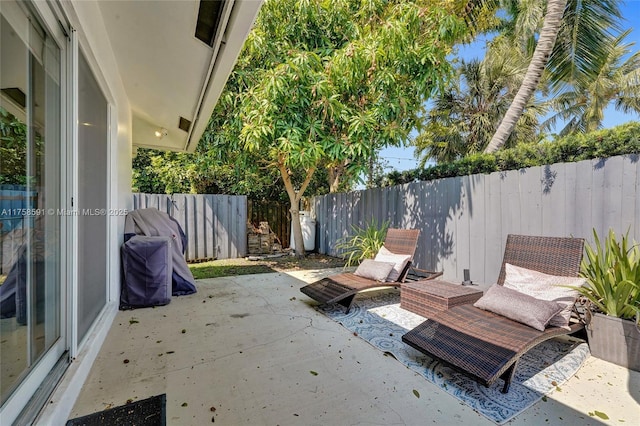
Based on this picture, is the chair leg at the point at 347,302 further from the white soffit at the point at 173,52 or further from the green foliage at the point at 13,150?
the green foliage at the point at 13,150

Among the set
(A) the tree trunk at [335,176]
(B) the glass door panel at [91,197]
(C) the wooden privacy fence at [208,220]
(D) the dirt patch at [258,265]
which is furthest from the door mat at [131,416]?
(A) the tree trunk at [335,176]

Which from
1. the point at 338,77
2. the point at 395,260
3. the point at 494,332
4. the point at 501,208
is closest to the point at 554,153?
the point at 501,208

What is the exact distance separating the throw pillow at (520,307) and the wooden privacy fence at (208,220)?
588 centimetres

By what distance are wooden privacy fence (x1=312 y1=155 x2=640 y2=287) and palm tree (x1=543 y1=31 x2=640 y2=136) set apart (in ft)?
28.8

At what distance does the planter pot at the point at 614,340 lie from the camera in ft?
7.50

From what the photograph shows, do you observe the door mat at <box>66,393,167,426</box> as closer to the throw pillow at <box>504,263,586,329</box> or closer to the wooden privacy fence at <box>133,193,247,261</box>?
the throw pillow at <box>504,263,586,329</box>

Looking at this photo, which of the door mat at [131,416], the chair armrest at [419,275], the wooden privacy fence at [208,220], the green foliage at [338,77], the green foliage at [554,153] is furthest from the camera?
the wooden privacy fence at [208,220]

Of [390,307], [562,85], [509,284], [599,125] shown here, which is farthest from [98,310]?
[599,125]

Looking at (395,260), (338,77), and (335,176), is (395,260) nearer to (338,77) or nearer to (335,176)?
(338,77)

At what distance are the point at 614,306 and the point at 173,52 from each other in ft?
A: 15.5

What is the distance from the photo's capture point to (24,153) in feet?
4.66

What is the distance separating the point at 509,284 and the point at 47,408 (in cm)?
358

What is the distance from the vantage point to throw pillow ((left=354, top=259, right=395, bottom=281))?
386cm

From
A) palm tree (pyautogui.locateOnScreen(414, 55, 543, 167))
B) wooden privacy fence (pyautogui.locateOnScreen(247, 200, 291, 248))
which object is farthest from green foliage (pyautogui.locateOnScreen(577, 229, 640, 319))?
palm tree (pyautogui.locateOnScreen(414, 55, 543, 167))
